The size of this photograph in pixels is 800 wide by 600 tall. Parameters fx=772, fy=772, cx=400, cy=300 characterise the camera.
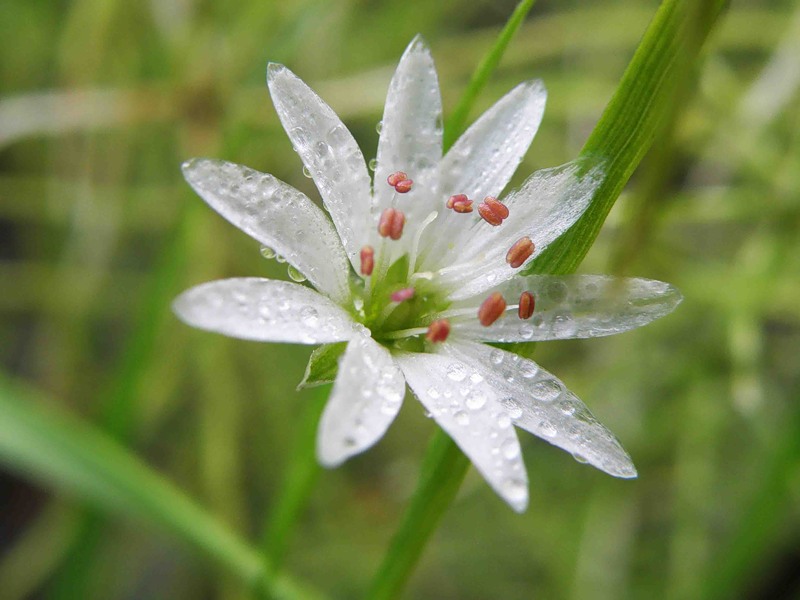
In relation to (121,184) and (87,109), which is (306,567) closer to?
(121,184)

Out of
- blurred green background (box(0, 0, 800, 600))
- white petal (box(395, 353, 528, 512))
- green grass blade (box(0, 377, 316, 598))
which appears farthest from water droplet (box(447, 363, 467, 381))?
blurred green background (box(0, 0, 800, 600))

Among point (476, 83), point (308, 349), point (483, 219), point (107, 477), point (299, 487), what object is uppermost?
point (476, 83)

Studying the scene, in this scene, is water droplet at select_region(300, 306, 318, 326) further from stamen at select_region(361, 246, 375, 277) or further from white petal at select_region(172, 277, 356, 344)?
stamen at select_region(361, 246, 375, 277)

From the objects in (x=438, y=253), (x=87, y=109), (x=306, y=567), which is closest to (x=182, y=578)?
(x=306, y=567)

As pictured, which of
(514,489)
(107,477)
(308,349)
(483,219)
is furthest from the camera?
(308,349)

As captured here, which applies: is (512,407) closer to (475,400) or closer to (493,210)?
(475,400)

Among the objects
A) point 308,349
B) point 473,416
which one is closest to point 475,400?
point 473,416

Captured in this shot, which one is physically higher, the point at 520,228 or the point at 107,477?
the point at 520,228

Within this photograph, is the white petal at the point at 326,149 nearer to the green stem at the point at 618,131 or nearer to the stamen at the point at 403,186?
the stamen at the point at 403,186
